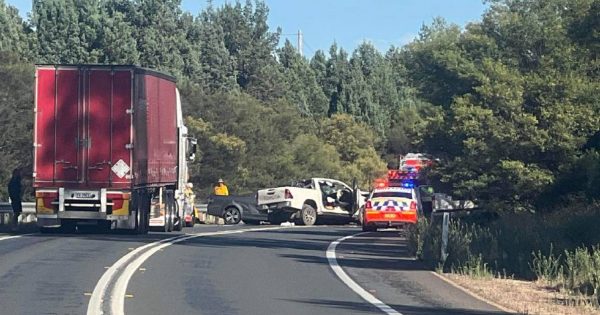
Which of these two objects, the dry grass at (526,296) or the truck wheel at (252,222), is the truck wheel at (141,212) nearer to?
the dry grass at (526,296)

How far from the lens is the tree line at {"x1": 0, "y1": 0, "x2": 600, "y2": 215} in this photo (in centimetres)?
2742

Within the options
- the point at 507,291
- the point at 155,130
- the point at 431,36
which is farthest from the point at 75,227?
the point at 431,36

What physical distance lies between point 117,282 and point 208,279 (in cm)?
160

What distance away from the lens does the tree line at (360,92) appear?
2742cm

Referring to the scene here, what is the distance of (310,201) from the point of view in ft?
138

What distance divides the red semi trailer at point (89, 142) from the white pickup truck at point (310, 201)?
13.6 metres

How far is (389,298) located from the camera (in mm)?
15891

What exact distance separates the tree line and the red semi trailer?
26.9 ft

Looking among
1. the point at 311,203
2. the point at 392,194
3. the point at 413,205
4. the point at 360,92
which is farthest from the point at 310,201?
the point at 360,92

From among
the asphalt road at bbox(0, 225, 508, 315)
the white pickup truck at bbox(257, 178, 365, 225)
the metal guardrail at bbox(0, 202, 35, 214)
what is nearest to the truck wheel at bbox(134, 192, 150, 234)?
the asphalt road at bbox(0, 225, 508, 315)

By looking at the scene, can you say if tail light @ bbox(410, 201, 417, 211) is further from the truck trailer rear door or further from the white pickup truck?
the truck trailer rear door

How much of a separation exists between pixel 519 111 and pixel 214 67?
229ft

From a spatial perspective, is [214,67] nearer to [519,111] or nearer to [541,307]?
[519,111]

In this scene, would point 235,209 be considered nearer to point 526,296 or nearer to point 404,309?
point 526,296
